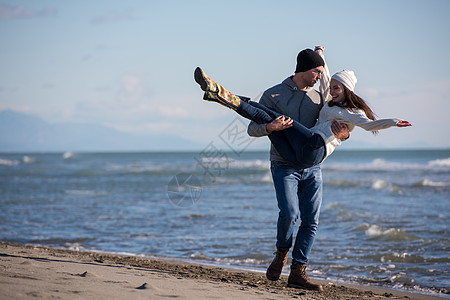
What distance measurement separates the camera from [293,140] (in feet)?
13.3

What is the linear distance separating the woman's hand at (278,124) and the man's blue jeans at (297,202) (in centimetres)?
38

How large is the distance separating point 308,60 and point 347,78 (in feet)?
1.23

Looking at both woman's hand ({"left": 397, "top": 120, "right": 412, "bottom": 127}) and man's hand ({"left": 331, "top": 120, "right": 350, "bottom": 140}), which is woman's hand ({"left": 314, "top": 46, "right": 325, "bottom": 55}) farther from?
woman's hand ({"left": 397, "top": 120, "right": 412, "bottom": 127})

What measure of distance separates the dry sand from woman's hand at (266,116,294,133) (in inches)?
53.1

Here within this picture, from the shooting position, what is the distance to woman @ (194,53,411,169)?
3982 mm

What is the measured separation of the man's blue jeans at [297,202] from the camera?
415 cm

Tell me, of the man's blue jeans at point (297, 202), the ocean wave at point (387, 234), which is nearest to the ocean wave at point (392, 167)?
the ocean wave at point (387, 234)

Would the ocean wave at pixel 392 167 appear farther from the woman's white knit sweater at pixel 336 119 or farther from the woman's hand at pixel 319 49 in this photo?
the woman's white knit sweater at pixel 336 119

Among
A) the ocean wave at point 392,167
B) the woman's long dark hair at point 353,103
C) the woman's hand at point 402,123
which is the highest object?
the ocean wave at point 392,167

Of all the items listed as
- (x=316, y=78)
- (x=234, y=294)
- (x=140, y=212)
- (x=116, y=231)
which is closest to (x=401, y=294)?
(x=234, y=294)

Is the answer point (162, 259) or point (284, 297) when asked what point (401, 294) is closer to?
point (284, 297)

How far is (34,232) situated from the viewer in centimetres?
851

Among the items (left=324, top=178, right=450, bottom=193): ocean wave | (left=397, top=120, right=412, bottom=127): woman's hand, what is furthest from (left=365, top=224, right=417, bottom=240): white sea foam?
(left=324, top=178, right=450, bottom=193): ocean wave

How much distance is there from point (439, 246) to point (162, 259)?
4.03m
